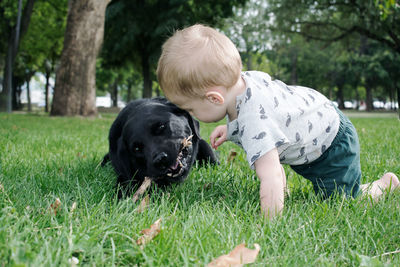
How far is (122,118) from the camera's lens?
3730mm

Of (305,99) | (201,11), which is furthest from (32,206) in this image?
(201,11)

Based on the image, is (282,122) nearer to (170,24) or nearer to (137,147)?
(137,147)

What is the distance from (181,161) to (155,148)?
310 millimetres

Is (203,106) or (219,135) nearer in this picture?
(203,106)

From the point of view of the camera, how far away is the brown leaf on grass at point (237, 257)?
1.56 meters

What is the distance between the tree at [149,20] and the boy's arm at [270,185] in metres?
19.5

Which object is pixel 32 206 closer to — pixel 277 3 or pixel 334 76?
pixel 277 3

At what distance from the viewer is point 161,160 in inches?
109

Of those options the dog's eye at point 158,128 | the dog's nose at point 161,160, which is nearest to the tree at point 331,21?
the dog's eye at point 158,128

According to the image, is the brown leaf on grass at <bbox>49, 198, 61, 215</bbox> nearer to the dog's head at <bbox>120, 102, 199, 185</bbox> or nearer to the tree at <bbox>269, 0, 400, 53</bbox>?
the dog's head at <bbox>120, 102, 199, 185</bbox>

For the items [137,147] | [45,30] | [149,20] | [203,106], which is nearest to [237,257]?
[203,106]

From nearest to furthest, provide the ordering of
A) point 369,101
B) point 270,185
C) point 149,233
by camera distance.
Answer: point 149,233 < point 270,185 < point 369,101

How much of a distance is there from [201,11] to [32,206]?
22013 mm

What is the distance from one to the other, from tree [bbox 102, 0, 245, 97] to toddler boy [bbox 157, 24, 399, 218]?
19.0 meters
